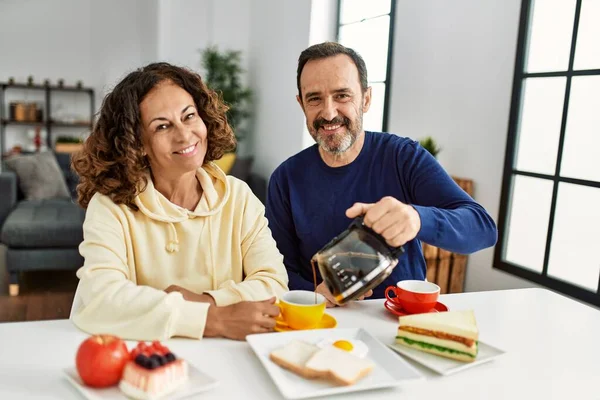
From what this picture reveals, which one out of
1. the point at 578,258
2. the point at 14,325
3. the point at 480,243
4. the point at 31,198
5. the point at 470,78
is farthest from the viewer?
the point at 31,198

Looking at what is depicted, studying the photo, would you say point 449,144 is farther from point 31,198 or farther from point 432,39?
point 31,198

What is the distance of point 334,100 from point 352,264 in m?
0.90

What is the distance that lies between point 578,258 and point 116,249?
220 centimetres

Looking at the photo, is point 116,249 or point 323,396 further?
point 116,249

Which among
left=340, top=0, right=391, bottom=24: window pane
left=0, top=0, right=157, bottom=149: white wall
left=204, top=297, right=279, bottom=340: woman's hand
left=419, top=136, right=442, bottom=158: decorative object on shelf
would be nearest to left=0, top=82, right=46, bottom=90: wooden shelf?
left=0, top=0, right=157, bottom=149: white wall

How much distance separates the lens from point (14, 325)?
1123mm

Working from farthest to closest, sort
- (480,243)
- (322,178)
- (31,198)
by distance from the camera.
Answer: (31,198) < (322,178) < (480,243)

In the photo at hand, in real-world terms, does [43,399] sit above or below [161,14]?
below

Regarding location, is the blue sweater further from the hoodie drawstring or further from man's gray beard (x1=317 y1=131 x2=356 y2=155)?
the hoodie drawstring

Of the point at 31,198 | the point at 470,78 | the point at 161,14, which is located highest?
the point at 161,14

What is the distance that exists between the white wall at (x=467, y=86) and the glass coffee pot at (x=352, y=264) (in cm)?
205

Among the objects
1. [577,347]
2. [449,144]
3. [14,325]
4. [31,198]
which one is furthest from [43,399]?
[31,198]

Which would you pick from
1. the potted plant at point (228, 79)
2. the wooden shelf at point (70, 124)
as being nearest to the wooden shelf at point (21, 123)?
the wooden shelf at point (70, 124)

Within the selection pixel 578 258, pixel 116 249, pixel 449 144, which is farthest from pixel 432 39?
pixel 116 249
